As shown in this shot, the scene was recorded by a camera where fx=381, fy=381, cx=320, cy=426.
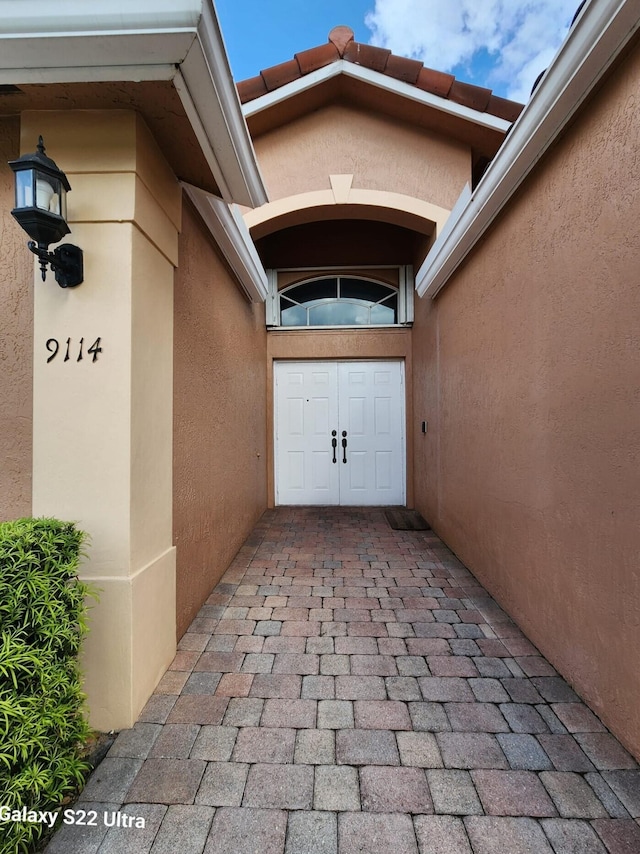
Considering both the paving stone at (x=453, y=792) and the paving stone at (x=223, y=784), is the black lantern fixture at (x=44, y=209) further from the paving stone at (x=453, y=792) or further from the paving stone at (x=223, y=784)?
the paving stone at (x=453, y=792)

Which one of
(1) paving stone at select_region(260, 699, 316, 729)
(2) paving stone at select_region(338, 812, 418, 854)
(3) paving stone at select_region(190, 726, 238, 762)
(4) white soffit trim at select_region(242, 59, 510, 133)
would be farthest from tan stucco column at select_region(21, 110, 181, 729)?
(4) white soffit trim at select_region(242, 59, 510, 133)

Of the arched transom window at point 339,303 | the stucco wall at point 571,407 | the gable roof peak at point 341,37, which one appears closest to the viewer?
the stucco wall at point 571,407

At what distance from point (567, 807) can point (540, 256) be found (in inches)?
101

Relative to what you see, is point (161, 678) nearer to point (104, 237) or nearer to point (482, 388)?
point (104, 237)

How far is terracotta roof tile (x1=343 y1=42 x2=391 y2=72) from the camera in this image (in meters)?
4.29

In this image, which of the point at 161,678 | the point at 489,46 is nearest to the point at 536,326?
the point at 161,678

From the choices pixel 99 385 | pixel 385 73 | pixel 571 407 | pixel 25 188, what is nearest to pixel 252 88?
pixel 385 73

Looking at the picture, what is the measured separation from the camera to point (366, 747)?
1604 mm

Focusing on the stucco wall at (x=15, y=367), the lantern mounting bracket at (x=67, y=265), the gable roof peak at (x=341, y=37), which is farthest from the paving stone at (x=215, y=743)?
the gable roof peak at (x=341, y=37)

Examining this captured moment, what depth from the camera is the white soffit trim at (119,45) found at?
1.43 metres

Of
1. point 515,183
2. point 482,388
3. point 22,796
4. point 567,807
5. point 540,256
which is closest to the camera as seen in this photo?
point 22,796

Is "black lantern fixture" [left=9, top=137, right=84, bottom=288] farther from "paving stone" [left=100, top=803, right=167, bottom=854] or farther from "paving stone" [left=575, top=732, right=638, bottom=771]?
"paving stone" [left=575, top=732, right=638, bottom=771]

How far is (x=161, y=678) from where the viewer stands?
2.02m

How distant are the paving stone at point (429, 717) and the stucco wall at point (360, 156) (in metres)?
4.97
